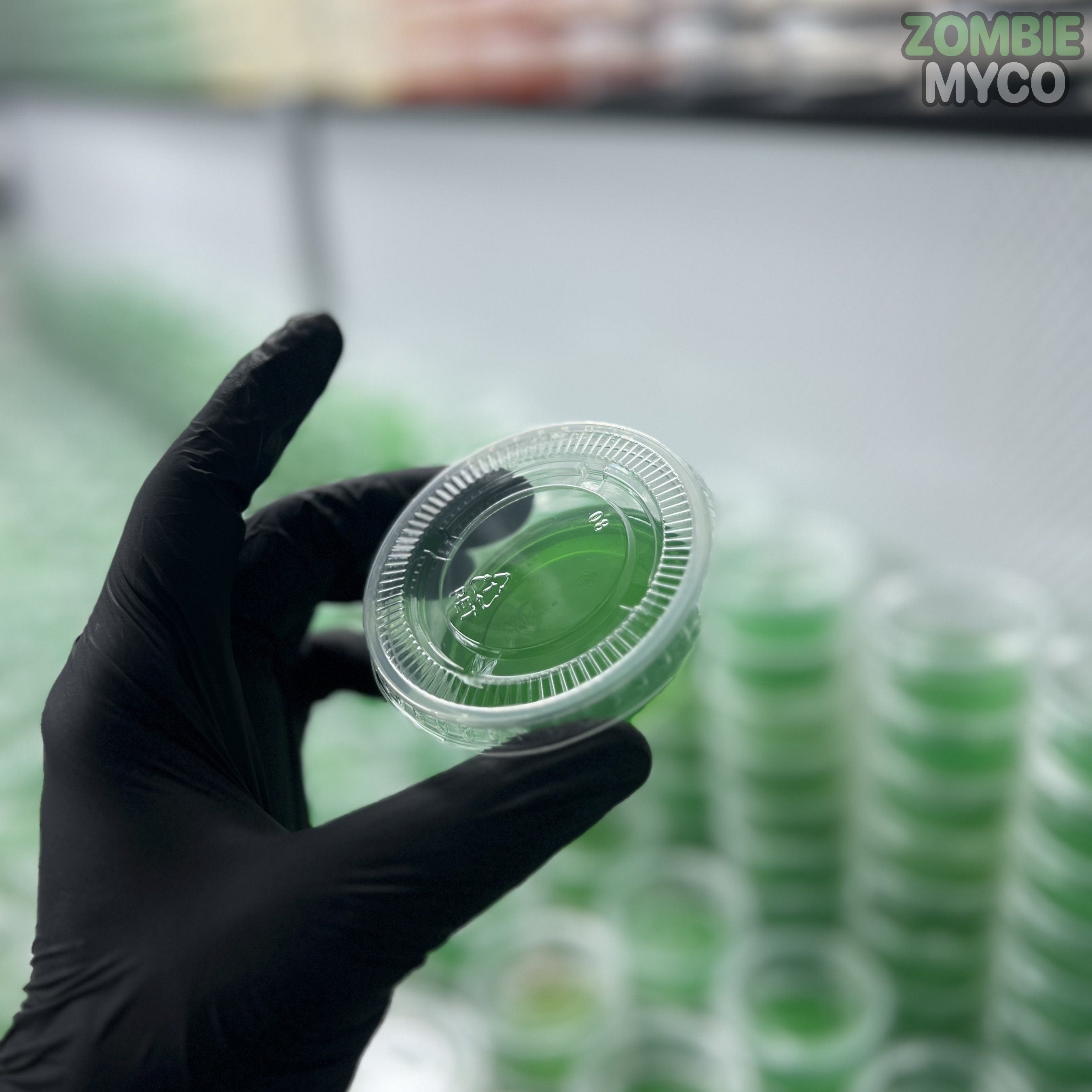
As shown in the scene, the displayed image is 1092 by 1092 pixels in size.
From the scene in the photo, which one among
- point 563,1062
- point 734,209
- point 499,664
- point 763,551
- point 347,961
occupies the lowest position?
point 563,1062

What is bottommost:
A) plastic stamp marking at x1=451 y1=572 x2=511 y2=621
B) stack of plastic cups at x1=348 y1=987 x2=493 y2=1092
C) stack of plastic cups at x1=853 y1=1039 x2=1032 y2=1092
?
stack of plastic cups at x1=853 y1=1039 x2=1032 y2=1092

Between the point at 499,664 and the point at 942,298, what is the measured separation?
1051 millimetres

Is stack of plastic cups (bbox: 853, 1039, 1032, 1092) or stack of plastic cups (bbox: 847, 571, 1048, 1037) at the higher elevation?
stack of plastic cups (bbox: 847, 571, 1048, 1037)

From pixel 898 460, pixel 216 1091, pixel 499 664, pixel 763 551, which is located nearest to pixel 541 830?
pixel 499 664

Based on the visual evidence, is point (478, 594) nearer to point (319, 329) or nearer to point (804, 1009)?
point (319, 329)

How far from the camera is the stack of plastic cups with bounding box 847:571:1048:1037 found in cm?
136

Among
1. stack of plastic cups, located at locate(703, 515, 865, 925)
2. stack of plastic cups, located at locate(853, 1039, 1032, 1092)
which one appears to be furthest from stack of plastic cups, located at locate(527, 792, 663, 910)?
stack of plastic cups, located at locate(853, 1039, 1032, 1092)

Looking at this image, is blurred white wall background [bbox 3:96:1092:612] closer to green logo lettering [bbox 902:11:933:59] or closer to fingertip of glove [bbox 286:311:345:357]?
green logo lettering [bbox 902:11:933:59]

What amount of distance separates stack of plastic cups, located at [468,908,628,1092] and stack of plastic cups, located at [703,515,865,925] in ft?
1.03

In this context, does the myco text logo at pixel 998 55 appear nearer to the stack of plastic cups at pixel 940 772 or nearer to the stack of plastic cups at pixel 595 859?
the stack of plastic cups at pixel 940 772

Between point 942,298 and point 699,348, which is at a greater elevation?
point 942,298

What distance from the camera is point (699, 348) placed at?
6.54 ft

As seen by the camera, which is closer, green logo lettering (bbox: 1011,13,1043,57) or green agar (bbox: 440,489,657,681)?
green agar (bbox: 440,489,657,681)

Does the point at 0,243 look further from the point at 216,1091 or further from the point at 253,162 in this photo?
the point at 216,1091
